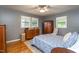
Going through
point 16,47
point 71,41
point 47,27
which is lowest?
point 16,47

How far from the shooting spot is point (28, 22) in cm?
123

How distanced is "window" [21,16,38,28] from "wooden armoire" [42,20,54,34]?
132mm

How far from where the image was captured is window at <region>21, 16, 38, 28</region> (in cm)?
122

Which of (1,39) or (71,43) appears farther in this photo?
(1,39)

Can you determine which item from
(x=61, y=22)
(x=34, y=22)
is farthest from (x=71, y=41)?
(x=34, y=22)

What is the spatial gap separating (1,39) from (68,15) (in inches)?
49.6

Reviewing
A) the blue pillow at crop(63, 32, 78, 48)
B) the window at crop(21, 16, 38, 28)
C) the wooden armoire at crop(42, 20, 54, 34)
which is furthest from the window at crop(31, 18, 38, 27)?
the blue pillow at crop(63, 32, 78, 48)

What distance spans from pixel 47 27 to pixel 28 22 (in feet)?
1.06

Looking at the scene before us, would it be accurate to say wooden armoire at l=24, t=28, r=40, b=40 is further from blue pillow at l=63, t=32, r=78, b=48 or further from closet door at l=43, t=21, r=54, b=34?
blue pillow at l=63, t=32, r=78, b=48

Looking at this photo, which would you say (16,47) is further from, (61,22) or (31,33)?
(61,22)

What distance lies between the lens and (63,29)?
4.18ft

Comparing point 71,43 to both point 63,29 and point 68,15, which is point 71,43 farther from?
point 68,15
